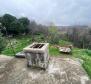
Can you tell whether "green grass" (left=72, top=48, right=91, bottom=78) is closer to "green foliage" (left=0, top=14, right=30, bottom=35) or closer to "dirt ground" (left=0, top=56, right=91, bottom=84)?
"dirt ground" (left=0, top=56, right=91, bottom=84)

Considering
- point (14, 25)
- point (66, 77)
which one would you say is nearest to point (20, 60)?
point (66, 77)

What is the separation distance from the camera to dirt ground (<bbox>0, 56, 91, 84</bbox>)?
7969mm

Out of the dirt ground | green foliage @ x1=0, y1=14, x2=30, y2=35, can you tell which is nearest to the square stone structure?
the dirt ground

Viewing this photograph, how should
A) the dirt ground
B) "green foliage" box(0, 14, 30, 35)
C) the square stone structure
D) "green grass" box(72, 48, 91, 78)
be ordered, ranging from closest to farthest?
1. the dirt ground
2. the square stone structure
3. "green grass" box(72, 48, 91, 78)
4. "green foliage" box(0, 14, 30, 35)

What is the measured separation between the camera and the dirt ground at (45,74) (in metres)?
7.97

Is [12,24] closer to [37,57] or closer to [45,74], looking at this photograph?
[37,57]

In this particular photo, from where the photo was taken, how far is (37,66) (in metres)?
9.28

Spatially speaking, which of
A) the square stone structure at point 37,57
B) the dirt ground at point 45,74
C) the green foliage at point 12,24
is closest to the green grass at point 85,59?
the dirt ground at point 45,74

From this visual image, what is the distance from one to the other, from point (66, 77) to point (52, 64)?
199 centimetres

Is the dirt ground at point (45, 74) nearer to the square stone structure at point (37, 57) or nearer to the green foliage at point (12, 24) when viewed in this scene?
the square stone structure at point (37, 57)

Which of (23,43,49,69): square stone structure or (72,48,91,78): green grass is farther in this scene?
(72,48,91,78): green grass

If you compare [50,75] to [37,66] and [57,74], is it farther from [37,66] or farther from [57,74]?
[37,66]

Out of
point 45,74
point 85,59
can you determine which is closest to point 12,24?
point 85,59

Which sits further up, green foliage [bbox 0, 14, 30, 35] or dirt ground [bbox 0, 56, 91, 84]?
green foliage [bbox 0, 14, 30, 35]
